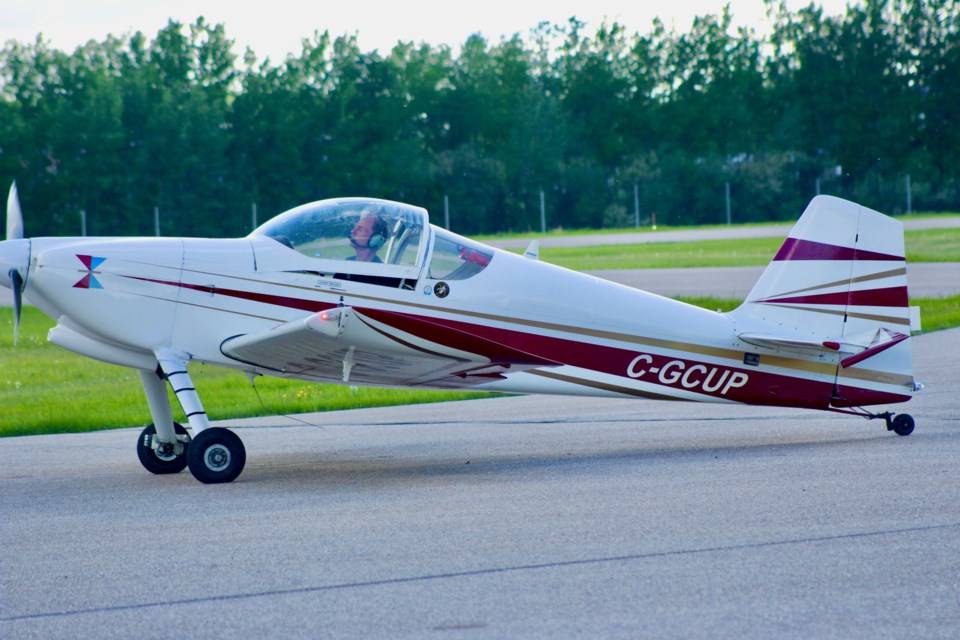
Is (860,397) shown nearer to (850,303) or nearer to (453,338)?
(850,303)

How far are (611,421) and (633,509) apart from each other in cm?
449

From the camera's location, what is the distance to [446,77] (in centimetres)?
6950

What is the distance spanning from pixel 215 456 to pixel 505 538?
2956mm

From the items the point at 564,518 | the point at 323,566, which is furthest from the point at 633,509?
the point at 323,566

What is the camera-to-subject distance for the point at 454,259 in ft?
29.0

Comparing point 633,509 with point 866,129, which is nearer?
point 633,509

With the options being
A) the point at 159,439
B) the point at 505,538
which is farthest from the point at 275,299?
the point at 505,538

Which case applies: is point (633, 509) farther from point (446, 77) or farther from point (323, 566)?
point (446, 77)

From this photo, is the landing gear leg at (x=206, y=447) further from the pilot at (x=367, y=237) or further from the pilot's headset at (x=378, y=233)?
the pilot's headset at (x=378, y=233)

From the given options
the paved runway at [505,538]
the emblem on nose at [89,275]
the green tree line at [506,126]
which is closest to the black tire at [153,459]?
the paved runway at [505,538]

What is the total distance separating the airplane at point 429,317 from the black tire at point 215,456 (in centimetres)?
1

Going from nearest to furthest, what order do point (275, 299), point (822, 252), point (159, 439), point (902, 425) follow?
point (275, 299) < point (159, 439) < point (902, 425) < point (822, 252)

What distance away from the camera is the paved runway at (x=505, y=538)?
4770 millimetres

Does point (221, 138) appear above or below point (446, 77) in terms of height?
below
